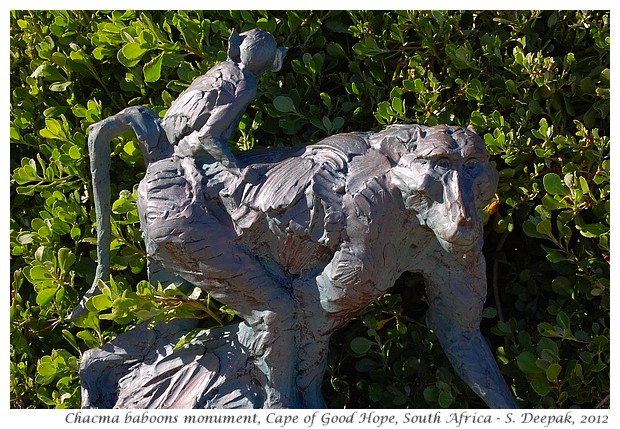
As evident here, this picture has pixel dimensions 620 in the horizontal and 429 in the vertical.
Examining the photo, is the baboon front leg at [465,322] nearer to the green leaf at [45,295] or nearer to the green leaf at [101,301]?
the green leaf at [101,301]

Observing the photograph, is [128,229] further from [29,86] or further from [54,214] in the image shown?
[29,86]

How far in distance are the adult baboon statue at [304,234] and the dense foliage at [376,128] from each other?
0.21 m

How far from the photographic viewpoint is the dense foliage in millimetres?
1885

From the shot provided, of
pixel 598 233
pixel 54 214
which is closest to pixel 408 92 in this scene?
pixel 598 233

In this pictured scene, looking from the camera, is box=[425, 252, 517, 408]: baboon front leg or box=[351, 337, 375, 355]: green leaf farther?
box=[351, 337, 375, 355]: green leaf

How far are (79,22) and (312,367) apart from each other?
1.08 m

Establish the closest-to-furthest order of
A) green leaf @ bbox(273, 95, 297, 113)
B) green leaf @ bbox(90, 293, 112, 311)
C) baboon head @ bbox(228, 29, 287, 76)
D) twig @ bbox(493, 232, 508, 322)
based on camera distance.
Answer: baboon head @ bbox(228, 29, 287, 76)
green leaf @ bbox(90, 293, 112, 311)
green leaf @ bbox(273, 95, 297, 113)
twig @ bbox(493, 232, 508, 322)

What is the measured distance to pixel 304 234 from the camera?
4.96 feet

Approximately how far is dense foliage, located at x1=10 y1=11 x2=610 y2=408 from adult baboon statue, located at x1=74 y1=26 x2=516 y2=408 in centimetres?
21

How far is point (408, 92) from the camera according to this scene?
2066 millimetres

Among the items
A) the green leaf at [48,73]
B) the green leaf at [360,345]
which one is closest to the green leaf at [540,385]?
the green leaf at [360,345]

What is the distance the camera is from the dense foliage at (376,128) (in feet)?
6.18

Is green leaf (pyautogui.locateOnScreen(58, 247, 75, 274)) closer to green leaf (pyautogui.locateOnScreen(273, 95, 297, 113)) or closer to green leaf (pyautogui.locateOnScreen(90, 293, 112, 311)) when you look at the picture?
green leaf (pyautogui.locateOnScreen(90, 293, 112, 311))

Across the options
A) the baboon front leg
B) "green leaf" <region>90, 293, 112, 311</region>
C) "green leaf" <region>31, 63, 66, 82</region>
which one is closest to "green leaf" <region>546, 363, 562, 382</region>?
the baboon front leg
